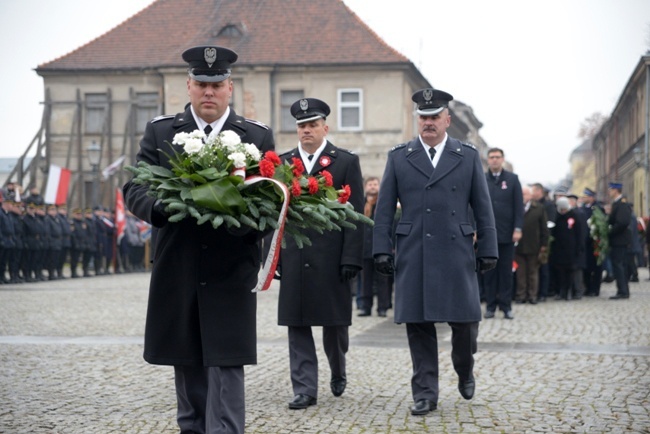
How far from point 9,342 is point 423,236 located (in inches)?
230

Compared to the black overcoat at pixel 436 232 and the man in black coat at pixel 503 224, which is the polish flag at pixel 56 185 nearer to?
the man in black coat at pixel 503 224

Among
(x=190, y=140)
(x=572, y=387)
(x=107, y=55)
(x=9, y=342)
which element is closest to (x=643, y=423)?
(x=572, y=387)

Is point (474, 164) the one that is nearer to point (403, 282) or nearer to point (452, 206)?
point (452, 206)

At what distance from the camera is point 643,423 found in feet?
22.2

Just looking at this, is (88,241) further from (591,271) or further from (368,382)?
(368,382)

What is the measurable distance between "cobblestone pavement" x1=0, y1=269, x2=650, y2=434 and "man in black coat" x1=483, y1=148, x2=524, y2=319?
1.28ft

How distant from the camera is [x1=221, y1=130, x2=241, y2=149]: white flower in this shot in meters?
5.13


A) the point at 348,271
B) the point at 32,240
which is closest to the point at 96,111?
the point at 32,240

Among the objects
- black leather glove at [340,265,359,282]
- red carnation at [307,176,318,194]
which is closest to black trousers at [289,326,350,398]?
black leather glove at [340,265,359,282]

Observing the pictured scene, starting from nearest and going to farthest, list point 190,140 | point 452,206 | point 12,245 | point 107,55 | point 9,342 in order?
point 190,140, point 452,206, point 9,342, point 12,245, point 107,55

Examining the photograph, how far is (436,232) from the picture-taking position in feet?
24.7

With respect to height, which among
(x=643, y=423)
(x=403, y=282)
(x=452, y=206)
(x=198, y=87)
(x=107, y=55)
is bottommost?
(x=643, y=423)

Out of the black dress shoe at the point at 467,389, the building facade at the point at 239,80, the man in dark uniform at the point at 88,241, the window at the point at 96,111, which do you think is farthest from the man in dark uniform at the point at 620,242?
the window at the point at 96,111

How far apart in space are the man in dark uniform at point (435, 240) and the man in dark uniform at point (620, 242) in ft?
41.8
